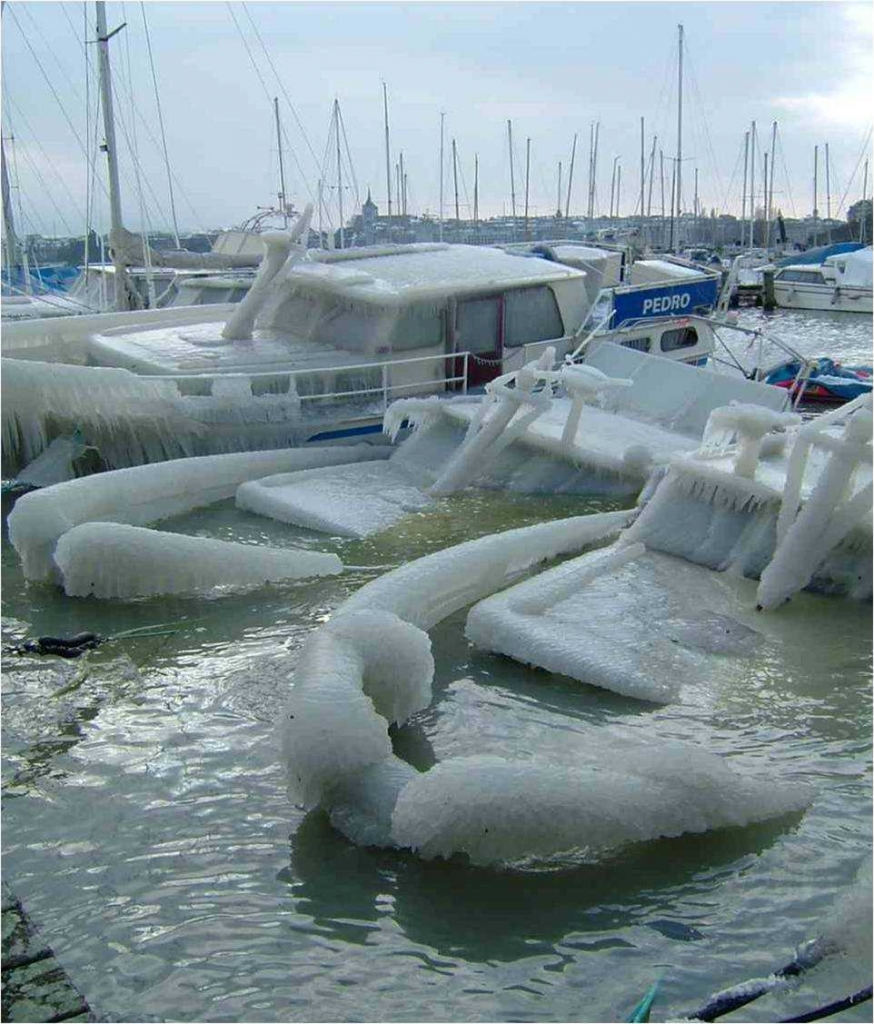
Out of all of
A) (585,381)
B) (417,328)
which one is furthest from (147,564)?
(417,328)

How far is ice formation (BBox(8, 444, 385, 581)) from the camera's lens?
9812mm

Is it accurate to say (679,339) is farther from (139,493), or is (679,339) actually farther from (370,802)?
(370,802)

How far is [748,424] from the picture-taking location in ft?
32.0

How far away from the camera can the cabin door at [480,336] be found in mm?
15195

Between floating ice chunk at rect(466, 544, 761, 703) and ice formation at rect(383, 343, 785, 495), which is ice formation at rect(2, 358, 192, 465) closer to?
ice formation at rect(383, 343, 785, 495)

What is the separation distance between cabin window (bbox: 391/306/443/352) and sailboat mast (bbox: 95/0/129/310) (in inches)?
275

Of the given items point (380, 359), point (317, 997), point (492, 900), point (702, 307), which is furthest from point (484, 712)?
point (702, 307)

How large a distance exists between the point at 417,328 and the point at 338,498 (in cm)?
370

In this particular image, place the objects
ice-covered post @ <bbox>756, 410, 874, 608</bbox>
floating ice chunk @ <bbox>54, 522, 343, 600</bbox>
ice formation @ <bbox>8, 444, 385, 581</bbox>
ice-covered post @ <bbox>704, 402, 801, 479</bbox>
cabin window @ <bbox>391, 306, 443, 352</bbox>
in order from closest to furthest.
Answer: ice-covered post @ <bbox>756, 410, 874, 608</bbox> → floating ice chunk @ <bbox>54, 522, 343, 600</bbox> → ice-covered post @ <bbox>704, 402, 801, 479</bbox> → ice formation @ <bbox>8, 444, 385, 581</bbox> → cabin window @ <bbox>391, 306, 443, 352</bbox>

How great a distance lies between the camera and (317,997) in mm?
4613

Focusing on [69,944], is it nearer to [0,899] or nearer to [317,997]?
[0,899]

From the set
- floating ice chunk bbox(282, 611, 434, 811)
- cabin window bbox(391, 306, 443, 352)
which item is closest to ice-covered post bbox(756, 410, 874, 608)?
floating ice chunk bbox(282, 611, 434, 811)

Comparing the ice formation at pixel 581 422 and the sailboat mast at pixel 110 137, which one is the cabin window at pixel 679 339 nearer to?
the ice formation at pixel 581 422

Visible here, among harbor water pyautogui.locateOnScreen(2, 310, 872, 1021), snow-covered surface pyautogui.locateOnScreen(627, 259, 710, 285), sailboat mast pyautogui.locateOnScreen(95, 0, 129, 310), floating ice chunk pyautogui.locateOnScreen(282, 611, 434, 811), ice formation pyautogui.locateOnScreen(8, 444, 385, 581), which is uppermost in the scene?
sailboat mast pyautogui.locateOnScreen(95, 0, 129, 310)
